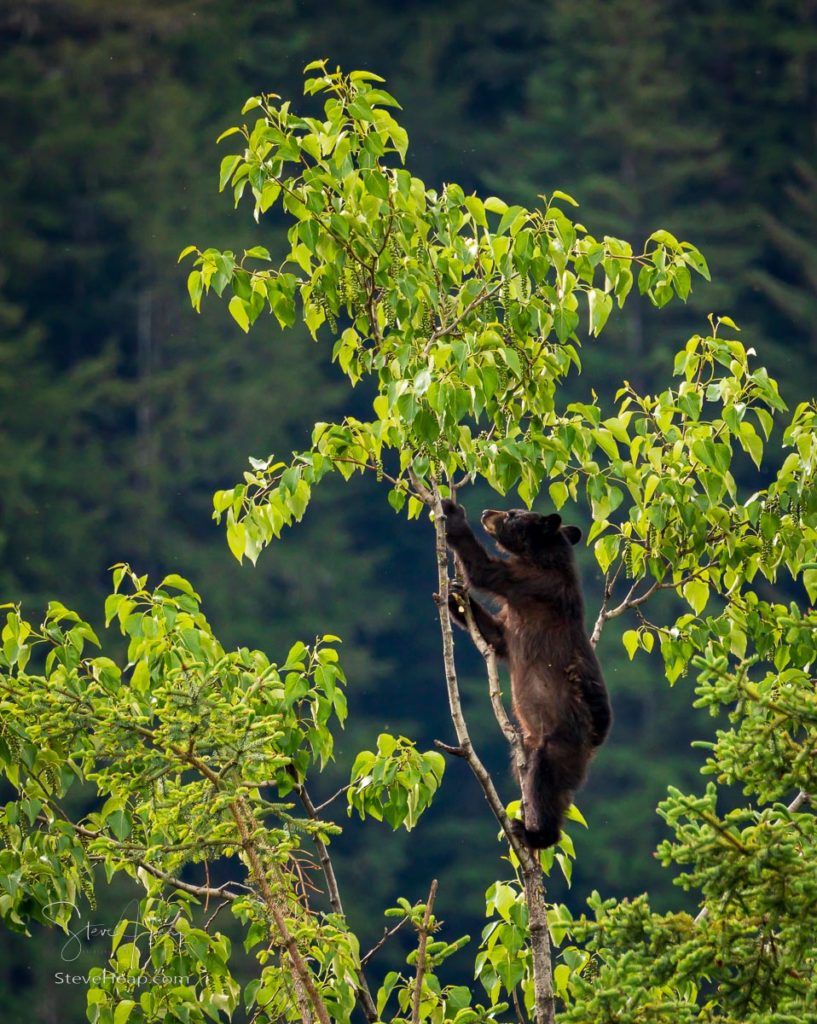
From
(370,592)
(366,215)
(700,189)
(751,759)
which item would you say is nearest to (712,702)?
(751,759)

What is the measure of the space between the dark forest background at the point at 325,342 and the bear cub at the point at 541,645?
19528 millimetres

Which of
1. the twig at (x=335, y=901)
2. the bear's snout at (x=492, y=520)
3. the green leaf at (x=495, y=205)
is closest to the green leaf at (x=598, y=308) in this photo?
the green leaf at (x=495, y=205)

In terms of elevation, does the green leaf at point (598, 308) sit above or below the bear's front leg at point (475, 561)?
above

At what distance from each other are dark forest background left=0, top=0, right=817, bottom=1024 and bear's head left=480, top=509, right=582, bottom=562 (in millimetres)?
19407

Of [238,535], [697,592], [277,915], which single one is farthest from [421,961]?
[697,592]

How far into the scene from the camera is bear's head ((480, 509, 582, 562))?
695 centimetres

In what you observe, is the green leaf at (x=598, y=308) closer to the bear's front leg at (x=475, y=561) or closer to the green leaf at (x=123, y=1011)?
the bear's front leg at (x=475, y=561)

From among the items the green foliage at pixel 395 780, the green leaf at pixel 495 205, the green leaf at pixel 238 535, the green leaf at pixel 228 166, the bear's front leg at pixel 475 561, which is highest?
the green leaf at pixel 228 166

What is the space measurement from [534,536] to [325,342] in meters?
28.3

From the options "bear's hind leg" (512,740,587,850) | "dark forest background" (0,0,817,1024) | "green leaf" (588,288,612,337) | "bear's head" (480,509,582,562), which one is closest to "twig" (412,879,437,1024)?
"bear's hind leg" (512,740,587,850)

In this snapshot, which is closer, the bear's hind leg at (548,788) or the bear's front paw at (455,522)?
the bear's hind leg at (548,788)

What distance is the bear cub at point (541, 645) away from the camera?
237 inches

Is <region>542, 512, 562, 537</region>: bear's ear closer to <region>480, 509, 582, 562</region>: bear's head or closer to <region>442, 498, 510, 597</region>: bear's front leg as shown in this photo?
<region>480, 509, 582, 562</region>: bear's head

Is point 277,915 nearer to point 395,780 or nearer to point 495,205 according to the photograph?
point 395,780
